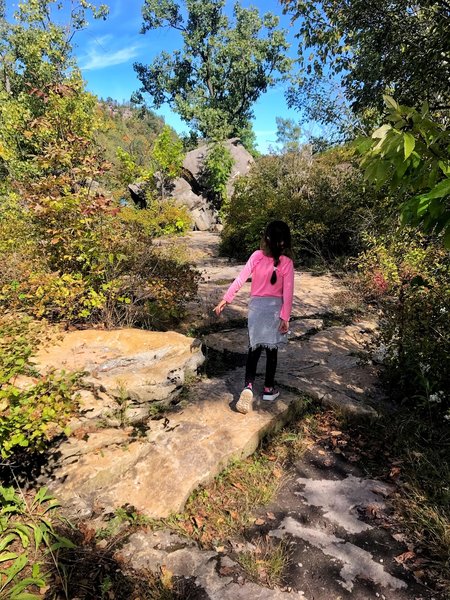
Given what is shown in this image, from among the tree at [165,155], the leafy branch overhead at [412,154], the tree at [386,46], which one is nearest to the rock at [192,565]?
the leafy branch overhead at [412,154]

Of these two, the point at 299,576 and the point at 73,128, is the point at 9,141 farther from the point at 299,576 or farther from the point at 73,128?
the point at 299,576

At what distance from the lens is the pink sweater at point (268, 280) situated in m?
3.45

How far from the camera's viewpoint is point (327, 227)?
10.1m

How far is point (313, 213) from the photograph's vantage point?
10641 millimetres

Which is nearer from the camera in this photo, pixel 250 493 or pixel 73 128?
pixel 250 493

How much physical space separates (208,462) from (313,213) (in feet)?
29.3

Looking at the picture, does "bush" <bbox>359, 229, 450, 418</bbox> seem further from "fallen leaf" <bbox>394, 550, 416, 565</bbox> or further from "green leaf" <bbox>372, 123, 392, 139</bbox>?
"green leaf" <bbox>372, 123, 392, 139</bbox>

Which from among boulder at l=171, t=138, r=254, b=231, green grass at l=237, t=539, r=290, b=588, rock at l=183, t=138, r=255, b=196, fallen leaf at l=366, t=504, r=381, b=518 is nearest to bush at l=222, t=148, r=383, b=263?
fallen leaf at l=366, t=504, r=381, b=518

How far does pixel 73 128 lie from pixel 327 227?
7.10m

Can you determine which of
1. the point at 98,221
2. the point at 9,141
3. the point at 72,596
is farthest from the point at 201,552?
the point at 9,141

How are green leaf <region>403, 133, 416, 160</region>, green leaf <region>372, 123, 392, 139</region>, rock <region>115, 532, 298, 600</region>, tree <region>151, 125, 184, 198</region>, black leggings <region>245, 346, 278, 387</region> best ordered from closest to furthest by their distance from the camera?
green leaf <region>403, 133, 416, 160</region>
green leaf <region>372, 123, 392, 139</region>
rock <region>115, 532, 298, 600</region>
black leggings <region>245, 346, 278, 387</region>
tree <region>151, 125, 184, 198</region>

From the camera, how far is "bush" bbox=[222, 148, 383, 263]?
9695 mm

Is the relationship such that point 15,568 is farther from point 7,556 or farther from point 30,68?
point 30,68

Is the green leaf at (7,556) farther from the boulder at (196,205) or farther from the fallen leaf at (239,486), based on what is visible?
the boulder at (196,205)
